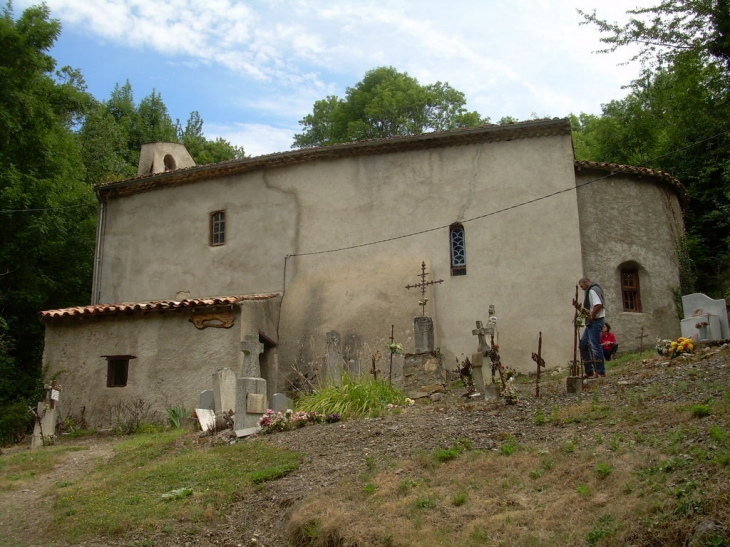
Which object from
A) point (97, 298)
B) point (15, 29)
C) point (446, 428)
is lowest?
point (446, 428)

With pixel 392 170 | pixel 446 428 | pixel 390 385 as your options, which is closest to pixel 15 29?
pixel 392 170

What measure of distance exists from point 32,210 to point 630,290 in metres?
17.3

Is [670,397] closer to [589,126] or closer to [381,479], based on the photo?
[381,479]

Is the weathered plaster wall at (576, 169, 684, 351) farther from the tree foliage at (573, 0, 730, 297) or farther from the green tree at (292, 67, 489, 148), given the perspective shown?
the green tree at (292, 67, 489, 148)

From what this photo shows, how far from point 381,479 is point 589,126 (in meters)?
32.7

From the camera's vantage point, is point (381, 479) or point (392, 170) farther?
point (392, 170)

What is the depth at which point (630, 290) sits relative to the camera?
67.4 ft

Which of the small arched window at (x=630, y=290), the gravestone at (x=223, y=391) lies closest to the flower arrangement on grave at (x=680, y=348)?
the small arched window at (x=630, y=290)

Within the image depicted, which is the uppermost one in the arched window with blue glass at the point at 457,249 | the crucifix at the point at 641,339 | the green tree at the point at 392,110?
the green tree at the point at 392,110

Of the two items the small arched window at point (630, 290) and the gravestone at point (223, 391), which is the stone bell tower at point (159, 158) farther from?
the small arched window at point (630, 290)

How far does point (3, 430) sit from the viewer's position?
57.5 ft

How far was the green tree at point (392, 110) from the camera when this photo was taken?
3575cm

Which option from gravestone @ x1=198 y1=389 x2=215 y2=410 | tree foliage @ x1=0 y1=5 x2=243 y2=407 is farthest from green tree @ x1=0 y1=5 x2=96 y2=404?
gravestone @ x1=198 y1=389 x2=215 y2=410

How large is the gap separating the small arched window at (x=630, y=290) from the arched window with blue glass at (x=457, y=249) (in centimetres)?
431
